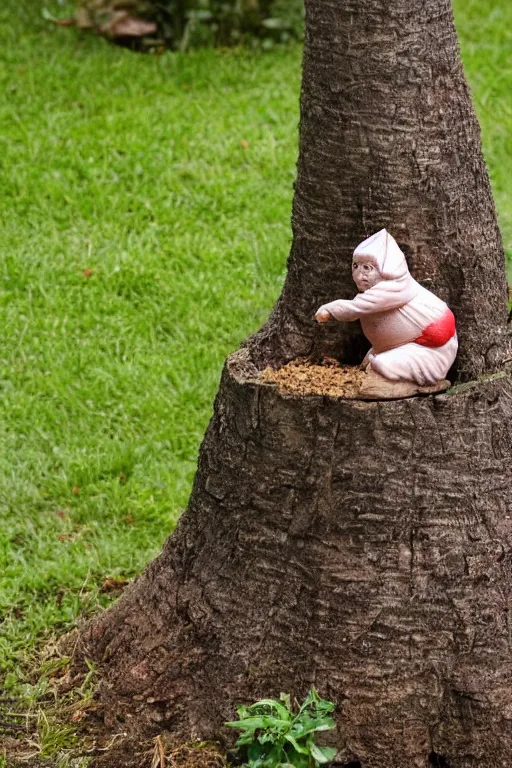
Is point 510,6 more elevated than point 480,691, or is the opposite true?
point 510,6

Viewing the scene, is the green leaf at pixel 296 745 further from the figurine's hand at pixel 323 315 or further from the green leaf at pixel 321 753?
the figurine's hand at pixel 323 315

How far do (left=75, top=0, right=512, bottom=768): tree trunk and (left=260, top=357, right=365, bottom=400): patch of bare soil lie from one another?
1.3 inches

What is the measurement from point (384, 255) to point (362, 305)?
0.13 meters

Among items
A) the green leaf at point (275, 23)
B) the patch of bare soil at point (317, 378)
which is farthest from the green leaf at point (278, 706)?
the green leaf at point (275, 23)

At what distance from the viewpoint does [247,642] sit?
3.05m

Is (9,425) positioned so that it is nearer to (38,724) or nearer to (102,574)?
(102,574)

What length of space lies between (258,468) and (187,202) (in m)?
3.76

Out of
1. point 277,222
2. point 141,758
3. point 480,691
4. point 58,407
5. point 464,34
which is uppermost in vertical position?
point 464,34

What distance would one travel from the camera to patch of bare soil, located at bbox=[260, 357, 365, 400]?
9.32 feet

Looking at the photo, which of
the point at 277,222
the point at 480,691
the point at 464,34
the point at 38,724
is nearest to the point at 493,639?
the point at 480,691

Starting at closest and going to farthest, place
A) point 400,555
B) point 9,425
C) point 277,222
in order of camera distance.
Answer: point 400,555 < point 9,425 < point 277,222

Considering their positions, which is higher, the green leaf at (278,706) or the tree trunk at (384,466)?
the tree trunk at (384,466)

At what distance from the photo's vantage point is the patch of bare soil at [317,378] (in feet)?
9.32

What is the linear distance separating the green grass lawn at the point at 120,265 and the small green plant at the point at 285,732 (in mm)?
958
